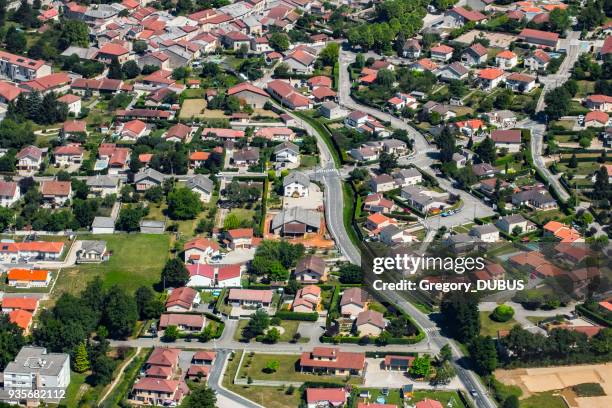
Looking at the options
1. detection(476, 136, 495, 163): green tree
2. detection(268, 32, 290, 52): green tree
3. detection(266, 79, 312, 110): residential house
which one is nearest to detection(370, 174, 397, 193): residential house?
detection(476, 136, 495, 163): green tree

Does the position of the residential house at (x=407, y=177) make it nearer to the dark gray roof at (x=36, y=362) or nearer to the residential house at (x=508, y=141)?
the residential house at (x=508, y=141)

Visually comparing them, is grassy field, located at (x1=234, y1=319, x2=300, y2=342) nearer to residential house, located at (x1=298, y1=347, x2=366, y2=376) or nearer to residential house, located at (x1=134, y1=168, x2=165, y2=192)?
residential house, located at (x1=298, y1=347, x2=366, y2=376)

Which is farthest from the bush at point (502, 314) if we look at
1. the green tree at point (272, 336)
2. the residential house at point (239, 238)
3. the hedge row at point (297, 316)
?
the residential house at point (239, 238)

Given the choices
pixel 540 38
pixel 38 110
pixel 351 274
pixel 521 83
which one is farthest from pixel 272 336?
pixel 540 38

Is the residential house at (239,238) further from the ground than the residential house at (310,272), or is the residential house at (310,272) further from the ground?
the residential house at (310,272)

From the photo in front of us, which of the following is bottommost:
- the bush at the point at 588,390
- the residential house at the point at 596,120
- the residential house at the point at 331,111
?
the residential house at the point at 331,111

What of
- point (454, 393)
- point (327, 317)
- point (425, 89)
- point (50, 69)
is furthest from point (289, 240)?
point (50, 69)

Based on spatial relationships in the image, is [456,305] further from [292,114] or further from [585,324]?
[292,114]
